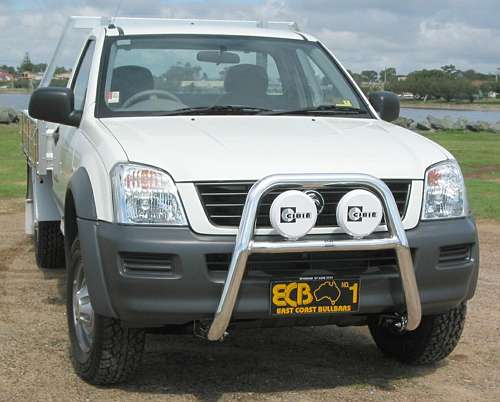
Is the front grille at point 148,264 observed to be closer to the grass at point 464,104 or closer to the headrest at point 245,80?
the headrest at point 245,80

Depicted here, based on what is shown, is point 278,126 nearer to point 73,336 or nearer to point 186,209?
point 186,209

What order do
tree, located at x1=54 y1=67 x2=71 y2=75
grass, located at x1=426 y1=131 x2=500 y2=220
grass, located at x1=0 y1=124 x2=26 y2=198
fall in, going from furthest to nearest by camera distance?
grass, located at x1=0 y1=124 x2=26 y2=198, grass, located at x1=426 y1=131 x2=500 y2=220, tree, located at x1=54 y1=67 x2=71 y2=75

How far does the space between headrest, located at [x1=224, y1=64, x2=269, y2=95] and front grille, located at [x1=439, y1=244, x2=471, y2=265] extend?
1.72 metres

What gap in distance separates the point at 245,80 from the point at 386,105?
3.03 ft

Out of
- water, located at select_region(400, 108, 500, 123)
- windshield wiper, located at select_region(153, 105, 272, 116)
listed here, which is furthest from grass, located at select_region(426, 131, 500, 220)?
water, located at select_region(400, 108, 500, 123)

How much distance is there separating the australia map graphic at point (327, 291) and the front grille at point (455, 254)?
1.79 feet

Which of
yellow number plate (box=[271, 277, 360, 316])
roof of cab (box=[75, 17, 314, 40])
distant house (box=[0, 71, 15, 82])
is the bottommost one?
yellow number plate (box=[271, 277, 360, 316])

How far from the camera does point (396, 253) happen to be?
4.04m

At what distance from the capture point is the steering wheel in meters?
5.23

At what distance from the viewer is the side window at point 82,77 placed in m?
5.68

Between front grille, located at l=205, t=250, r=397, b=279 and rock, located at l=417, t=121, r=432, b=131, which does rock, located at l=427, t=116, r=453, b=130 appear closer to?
rock, located at l=417, t=121, r=432, b=131

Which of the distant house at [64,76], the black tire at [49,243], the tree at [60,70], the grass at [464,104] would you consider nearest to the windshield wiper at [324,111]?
the distant house at [64,76]

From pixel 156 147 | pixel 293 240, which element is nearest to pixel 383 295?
pixel 293 240

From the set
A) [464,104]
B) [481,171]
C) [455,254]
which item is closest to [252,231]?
[455,254]
